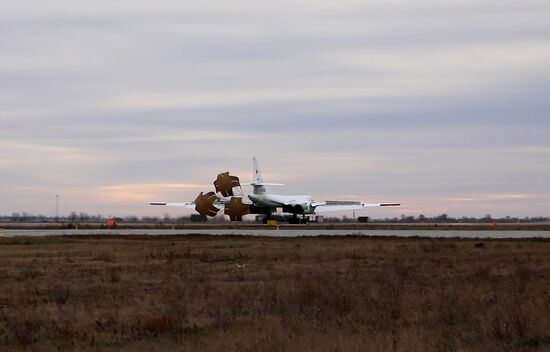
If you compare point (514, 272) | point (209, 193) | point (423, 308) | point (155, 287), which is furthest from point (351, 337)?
point (209, 193)

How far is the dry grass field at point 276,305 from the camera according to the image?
14.7m

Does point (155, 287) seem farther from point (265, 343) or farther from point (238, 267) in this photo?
point (265, 343)

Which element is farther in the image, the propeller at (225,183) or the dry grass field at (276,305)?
the propeller at (225,183)

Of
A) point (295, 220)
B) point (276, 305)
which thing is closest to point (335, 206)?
point (295, 220)

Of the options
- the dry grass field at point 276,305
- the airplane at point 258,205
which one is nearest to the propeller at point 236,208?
the airplane at point 258,205

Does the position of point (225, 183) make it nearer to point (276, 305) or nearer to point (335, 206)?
point (335, 206)

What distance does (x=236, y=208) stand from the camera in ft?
419

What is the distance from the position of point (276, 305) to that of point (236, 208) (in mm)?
108604

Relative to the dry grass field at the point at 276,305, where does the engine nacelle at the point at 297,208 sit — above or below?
above

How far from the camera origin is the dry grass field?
1470cm

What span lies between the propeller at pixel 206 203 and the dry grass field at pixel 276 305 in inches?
3575

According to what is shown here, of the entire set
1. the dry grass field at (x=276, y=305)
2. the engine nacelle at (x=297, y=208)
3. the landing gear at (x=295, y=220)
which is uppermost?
the engine nacelle at (x=297, y=208)

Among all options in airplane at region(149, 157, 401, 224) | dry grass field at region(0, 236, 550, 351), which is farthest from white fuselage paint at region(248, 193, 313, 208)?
dry grass field at region(0, 236, 550, 351)

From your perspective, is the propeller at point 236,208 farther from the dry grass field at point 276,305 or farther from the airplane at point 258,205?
the dry grass field at point 276,305
